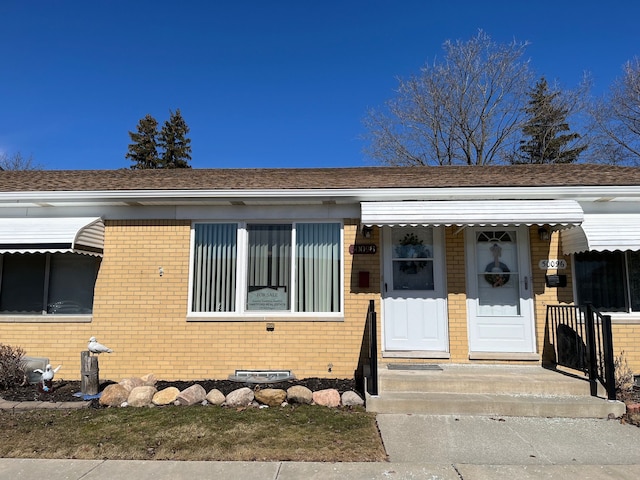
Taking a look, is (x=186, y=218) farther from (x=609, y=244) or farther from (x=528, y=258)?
(x=609, y=244)

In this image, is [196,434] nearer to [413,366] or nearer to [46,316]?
[413,366]

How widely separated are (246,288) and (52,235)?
3.12 metres

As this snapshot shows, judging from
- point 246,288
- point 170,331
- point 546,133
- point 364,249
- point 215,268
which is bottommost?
point 170,331

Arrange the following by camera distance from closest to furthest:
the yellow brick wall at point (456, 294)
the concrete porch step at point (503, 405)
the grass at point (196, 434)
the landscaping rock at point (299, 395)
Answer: the grass at point (196, 434)
the concrete porch step at point (503, 405)
the landscaping rock at point (299, 395)
the yellow brick wall at point (456, 294)

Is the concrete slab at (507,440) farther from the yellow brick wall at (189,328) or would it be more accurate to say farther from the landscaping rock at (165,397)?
the landscaping rock at (165,397)

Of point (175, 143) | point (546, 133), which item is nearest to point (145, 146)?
point (175, 143)

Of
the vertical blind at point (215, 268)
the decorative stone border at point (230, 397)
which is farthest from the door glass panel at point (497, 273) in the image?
the vertical blind at point (215, 268)

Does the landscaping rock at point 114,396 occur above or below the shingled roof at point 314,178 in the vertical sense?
below

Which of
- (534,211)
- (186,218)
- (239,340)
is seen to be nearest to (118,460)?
(239,340)

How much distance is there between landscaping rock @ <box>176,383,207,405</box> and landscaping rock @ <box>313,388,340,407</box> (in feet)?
A: 5.25

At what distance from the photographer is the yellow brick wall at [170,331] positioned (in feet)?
22.9

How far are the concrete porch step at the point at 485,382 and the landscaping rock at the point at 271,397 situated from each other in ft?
4.49

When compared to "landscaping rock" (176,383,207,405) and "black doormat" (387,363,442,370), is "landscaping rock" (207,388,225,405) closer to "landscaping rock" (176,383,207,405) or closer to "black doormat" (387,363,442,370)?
"landscaping rock" (176,383,207,405)

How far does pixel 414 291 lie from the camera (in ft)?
23.2
